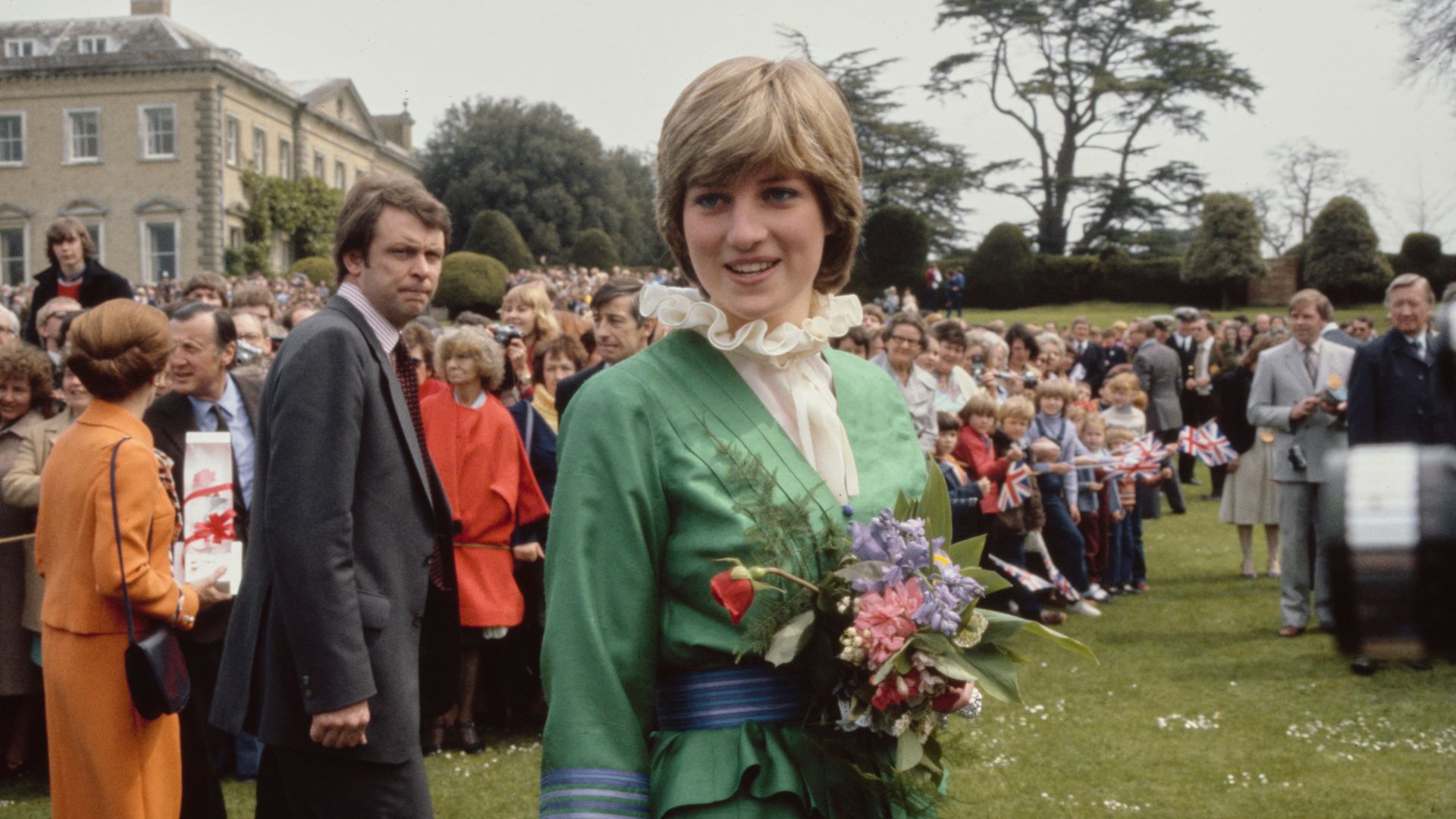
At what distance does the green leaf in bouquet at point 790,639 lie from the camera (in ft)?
6.00

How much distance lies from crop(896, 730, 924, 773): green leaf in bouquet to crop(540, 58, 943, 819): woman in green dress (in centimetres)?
10

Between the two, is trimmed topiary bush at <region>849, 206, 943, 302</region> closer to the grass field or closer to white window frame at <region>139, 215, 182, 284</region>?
white window frame at <region>139, 215, 182, 284</region>

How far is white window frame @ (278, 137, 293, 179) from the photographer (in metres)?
50.8

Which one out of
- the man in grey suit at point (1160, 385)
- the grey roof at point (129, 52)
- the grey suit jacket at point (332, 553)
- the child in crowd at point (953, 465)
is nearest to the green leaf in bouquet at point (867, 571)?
the grey suit jacket at point (332, 553)

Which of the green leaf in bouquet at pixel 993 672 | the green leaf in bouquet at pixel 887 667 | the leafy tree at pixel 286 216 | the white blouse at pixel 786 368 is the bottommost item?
the green leaf in bouquet at pixel 993 672

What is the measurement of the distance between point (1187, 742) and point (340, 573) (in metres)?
4.91

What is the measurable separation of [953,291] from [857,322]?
1403 inches

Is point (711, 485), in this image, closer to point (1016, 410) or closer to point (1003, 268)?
point (1016, 410)

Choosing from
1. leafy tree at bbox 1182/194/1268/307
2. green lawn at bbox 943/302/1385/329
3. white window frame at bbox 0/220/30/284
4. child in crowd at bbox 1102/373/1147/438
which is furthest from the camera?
white window frame at bbox 0/220/30/284

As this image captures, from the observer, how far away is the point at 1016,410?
932 cm

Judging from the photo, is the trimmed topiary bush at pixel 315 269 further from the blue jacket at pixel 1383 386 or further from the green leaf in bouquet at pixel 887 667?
the green leaf in bouquet at pixel 887 667

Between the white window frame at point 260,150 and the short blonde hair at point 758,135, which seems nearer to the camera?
the short blonde hair at point 758,135

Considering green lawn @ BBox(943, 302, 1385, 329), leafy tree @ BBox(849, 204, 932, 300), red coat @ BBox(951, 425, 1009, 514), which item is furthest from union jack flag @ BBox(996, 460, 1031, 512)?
leafy tree @ BBox(849, 204, 932, 300)

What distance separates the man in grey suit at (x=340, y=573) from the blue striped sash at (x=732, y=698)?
1.30 m
